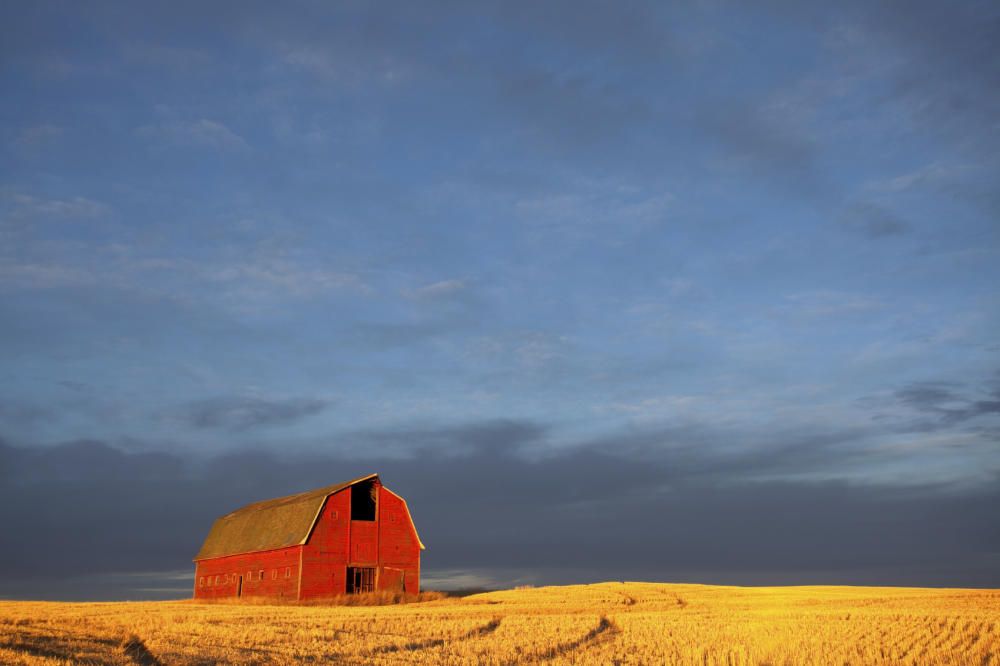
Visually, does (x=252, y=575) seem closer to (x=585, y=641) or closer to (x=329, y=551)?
(x=329, y=551)

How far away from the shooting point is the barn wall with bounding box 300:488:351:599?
176 ft

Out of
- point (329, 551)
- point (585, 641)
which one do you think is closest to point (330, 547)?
point (329, 551)

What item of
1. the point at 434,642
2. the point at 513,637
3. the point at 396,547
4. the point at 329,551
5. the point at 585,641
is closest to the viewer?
the point at 434,642

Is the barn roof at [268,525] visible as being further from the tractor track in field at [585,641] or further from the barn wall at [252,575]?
the tractor track in field at [585,641]

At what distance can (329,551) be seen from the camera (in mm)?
55094

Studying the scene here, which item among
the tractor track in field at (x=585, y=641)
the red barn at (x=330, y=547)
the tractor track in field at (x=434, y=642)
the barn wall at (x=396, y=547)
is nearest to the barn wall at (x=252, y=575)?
the red barn at (x=330, y=547)

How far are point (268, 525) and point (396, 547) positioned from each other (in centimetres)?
952

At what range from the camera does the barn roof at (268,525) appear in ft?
183

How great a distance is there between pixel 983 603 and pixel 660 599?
57.6 ft

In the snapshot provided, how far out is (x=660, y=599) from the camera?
52.8 m

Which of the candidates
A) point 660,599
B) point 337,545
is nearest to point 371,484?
point 337,545

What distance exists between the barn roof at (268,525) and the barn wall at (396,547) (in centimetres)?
252

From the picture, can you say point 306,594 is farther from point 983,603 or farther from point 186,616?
point 983,603

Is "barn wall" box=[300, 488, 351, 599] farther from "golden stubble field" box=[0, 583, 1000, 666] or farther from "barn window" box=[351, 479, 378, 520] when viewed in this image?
"golden stubble field" box=[0, 583, 1000, 666]
